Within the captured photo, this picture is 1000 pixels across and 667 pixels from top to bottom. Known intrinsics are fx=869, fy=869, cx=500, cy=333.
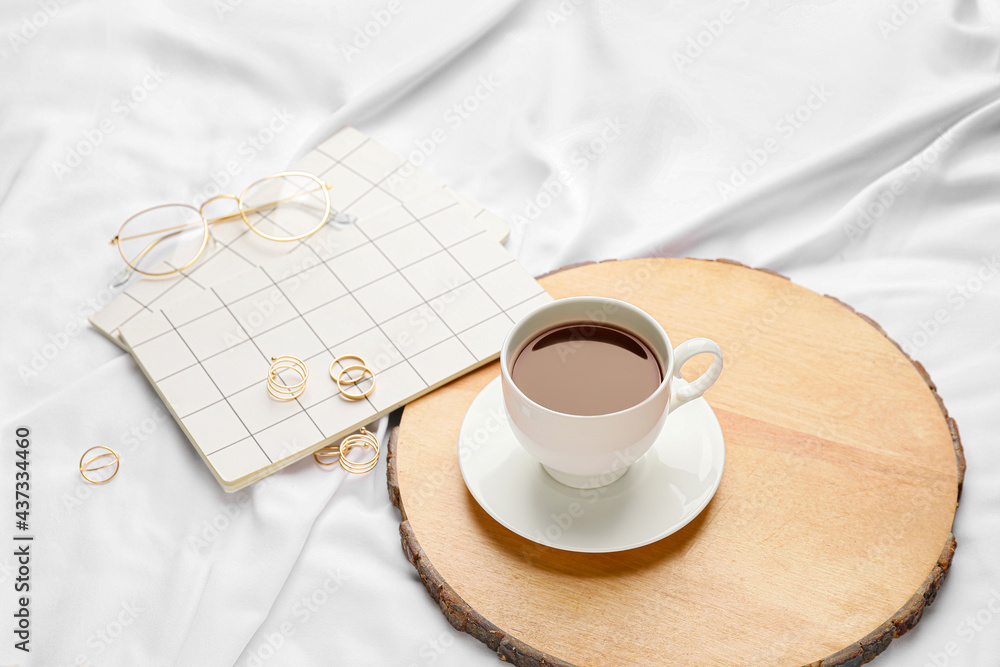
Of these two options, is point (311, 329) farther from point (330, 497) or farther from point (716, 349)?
point (716, 349)

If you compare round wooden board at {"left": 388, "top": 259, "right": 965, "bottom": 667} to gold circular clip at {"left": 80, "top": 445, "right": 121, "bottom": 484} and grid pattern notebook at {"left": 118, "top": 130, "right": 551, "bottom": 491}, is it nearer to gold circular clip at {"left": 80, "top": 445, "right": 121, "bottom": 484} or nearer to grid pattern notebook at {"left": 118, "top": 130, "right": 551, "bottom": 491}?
grid pattern notebook at {"left": 118, "top": 130, "right": 551, "bottom": 491}

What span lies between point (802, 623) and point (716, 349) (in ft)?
0.94

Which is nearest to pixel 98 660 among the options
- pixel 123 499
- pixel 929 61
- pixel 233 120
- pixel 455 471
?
pixel 123 499

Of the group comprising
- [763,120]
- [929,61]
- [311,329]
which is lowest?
[311,329]

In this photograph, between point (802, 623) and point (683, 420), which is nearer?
point (802, 623)

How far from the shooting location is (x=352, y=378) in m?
1.16

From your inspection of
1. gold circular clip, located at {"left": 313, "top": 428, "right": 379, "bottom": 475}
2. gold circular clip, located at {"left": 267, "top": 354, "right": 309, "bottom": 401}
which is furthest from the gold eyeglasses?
gold circular clip, located at {"left": 313, "top": 428, "right": 379, "bottom": 475}

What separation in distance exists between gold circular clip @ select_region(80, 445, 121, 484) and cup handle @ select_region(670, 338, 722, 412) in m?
0.73

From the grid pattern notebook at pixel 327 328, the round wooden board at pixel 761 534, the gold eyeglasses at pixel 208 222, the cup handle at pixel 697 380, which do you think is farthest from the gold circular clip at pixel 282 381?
the cup handle at pixel 697 380

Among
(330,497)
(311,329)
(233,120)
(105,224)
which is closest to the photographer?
(330,497)

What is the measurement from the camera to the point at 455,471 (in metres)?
1.03

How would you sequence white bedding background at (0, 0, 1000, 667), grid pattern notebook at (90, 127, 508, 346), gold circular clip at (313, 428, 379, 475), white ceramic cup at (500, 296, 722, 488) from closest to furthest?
white ceramic cup at (500, 296, 722, 488) < white bedding background at (0, 0, 1000, 667) < gold circular clip at (313, 428, 379, 475) < grid pattern notebook at (90, 127, 508, 346)

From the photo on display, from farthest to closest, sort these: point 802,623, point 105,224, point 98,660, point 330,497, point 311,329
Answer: point 105,224, point 311,329, point 330,497, point 98,660, point 802,623

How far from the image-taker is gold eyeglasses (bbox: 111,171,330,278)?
1406 mm
